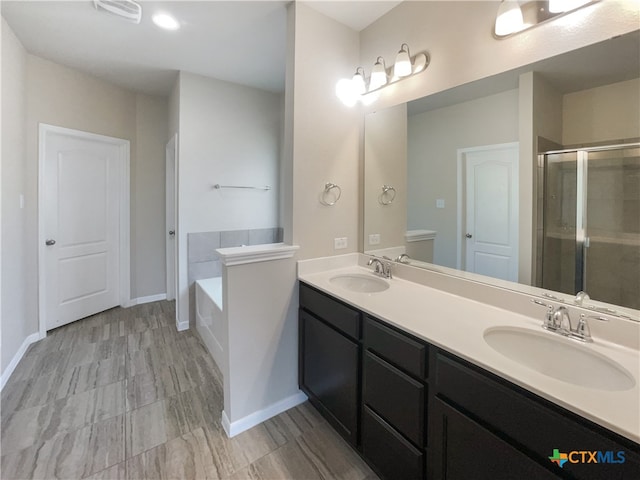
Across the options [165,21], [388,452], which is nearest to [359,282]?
[388,452]

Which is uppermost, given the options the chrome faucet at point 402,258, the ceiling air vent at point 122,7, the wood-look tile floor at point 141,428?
the ceiling air vent at point 122,7

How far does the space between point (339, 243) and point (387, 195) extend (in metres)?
0.48

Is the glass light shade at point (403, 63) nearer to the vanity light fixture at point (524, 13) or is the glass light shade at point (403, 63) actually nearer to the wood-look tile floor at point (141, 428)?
the vanity light fixture at point (524, 13)

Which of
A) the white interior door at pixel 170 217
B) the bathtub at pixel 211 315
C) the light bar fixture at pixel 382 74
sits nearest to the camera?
the light bar fixture at pixel 382 74

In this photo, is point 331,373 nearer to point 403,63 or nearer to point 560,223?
point 560,223

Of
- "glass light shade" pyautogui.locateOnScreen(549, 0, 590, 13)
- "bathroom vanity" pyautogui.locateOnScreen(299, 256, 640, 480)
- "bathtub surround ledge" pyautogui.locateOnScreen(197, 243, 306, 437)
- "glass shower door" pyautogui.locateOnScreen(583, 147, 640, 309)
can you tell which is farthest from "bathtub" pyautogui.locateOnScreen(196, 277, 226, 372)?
"glass light shade" pyautogui.locateOnScreen(549, 0, 590, 13)

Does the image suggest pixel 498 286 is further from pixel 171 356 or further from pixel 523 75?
pixel 171 356

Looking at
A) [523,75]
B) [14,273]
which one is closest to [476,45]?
[523,75]

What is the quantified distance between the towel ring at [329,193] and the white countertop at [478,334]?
1.42ft

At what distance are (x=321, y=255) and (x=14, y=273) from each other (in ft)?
8.17

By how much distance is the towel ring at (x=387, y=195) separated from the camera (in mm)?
2051

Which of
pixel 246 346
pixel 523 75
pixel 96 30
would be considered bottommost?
pixel 246 346

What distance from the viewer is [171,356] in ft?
8.43

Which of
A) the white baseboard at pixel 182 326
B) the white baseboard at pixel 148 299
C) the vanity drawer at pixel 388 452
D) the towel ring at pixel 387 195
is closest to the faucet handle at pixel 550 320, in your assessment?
the vanity drawer at pixel 388 452
